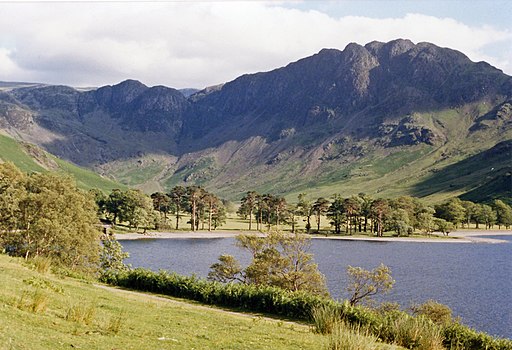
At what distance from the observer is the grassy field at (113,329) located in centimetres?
1702

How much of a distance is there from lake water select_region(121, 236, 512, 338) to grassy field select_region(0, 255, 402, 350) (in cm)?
4720

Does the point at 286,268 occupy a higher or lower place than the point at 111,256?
higher

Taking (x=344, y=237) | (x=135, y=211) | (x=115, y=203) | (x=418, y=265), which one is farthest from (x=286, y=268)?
(x=115, y=203)

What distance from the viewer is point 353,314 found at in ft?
106

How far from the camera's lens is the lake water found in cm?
7712

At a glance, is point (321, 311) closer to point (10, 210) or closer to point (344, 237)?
point (10, 210)

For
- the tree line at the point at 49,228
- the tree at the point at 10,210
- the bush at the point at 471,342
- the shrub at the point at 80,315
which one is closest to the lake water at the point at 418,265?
the bush at the point at 471,342

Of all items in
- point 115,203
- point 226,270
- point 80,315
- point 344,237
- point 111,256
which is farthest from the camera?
point 344,237

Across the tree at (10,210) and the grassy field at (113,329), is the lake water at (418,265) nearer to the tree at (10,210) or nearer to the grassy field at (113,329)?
the tree at (10,210)

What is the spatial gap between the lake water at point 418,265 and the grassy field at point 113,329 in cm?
4720

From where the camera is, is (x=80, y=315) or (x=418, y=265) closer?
(x=80, y=315)

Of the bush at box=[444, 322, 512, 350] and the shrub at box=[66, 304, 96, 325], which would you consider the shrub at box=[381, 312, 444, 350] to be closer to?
the bush at box=[444, 322, 512, 350]

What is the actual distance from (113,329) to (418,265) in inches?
4474

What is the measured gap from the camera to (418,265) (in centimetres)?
12169
